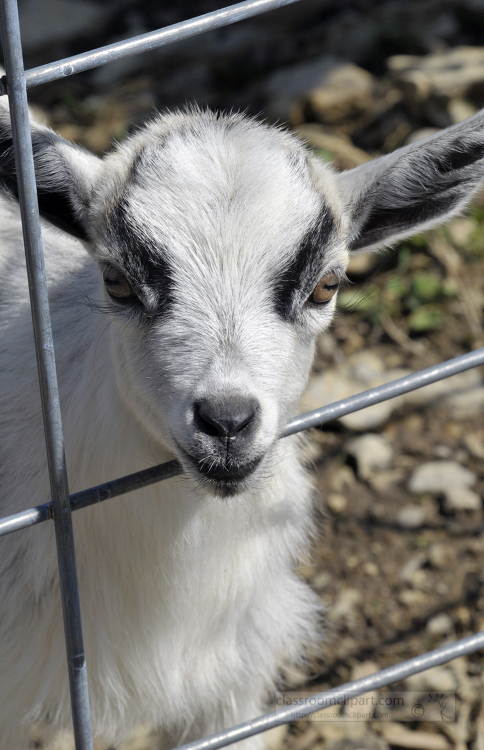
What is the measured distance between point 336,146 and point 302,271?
3534 mm

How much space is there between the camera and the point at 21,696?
8.76 ft

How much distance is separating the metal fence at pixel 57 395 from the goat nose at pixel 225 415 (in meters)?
0.15

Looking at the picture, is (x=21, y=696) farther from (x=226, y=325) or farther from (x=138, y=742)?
(x=226, y=325)

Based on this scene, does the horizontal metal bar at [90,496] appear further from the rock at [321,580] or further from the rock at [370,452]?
the rock at [370,452]

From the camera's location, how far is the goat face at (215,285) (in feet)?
6.65

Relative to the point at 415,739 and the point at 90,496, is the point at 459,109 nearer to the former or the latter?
the point at 415,739

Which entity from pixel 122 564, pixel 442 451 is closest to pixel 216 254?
pixel 122 564

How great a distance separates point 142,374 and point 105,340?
0.38 metres

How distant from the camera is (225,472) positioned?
204 cm

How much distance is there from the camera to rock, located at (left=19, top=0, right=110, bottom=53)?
6.38 metres

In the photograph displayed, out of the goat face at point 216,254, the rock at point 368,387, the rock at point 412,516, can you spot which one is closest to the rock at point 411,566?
the rock at point 412,516

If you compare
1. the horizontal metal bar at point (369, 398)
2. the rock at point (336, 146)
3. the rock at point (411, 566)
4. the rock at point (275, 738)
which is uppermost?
the rock at point (336, 146)

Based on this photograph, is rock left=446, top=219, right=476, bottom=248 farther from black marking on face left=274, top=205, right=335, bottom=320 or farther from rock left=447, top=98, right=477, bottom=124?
black marking on face left=274, top=205, right=335, bottom=320

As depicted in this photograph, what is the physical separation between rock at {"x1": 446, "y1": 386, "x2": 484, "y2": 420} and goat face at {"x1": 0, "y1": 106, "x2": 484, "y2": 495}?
2.18 meters
